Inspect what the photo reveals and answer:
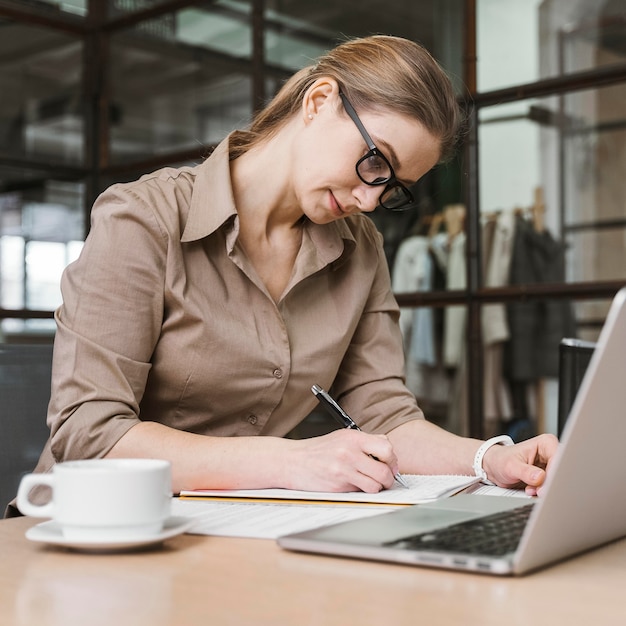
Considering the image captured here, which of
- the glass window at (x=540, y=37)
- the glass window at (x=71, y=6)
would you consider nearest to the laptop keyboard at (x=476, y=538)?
the glass window at (x=540, y=37)

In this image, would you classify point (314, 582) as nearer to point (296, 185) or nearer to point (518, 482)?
point (518, 482)

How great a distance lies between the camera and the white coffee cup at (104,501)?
735mm

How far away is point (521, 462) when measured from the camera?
1.15 meters

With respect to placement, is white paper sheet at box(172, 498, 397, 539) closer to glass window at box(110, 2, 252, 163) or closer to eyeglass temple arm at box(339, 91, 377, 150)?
eyeglass temple arm at box(339, 91, 377, 150)

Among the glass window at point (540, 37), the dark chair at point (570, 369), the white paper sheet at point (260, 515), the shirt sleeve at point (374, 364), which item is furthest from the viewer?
the glass window at point (540, 37)

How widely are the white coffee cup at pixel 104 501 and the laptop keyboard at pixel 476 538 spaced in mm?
197

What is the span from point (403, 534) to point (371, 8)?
3.95 m

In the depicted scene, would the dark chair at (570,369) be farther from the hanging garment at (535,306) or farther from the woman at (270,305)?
the hanging garment at (535,306)

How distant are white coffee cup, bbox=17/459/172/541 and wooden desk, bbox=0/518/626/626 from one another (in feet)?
0.07

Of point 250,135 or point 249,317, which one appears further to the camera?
→ point 250,135

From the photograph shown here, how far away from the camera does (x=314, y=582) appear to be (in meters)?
0.67

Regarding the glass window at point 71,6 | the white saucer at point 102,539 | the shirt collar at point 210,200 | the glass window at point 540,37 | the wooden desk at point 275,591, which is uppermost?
the glass window at point 71,6

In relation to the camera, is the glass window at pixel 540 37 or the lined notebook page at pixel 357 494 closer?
the lined notebook page at pixel 357 494

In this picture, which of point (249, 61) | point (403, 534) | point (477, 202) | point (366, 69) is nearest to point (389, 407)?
point (366, 69)
